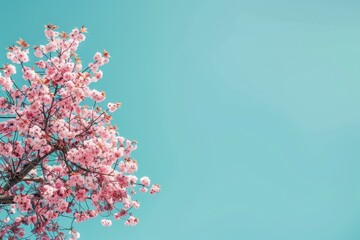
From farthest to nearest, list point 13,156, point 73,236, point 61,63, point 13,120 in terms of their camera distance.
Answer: point 73,236 → point 61,63 → point 13,120 → point 13,156

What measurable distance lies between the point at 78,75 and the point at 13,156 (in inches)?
115

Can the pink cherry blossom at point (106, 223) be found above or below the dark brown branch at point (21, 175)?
below

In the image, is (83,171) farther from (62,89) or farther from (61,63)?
(61,63)

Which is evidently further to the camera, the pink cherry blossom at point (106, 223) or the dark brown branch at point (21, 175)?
the pink cherry blossom at point (106, 223)

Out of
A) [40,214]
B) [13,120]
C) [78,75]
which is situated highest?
[78,75]

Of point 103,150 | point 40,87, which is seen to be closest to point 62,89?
point 40,87

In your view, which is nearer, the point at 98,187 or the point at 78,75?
the point at 98,187

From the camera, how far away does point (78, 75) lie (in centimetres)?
1045

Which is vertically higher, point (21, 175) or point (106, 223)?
point (21, 175)

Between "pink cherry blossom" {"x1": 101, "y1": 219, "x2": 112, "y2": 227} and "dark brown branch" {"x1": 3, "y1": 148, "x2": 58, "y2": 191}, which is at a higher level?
"dark brown branch" {"x1": 3, "y1": 148, "x2": 58, "y2": 191}

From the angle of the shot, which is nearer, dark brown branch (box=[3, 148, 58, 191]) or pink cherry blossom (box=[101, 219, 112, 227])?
dark brown branch (box=[3, 148, 58, 191])

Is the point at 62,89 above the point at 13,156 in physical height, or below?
above

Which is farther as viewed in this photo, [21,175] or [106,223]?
[106,223]

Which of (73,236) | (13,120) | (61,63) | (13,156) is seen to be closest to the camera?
(13,156)
